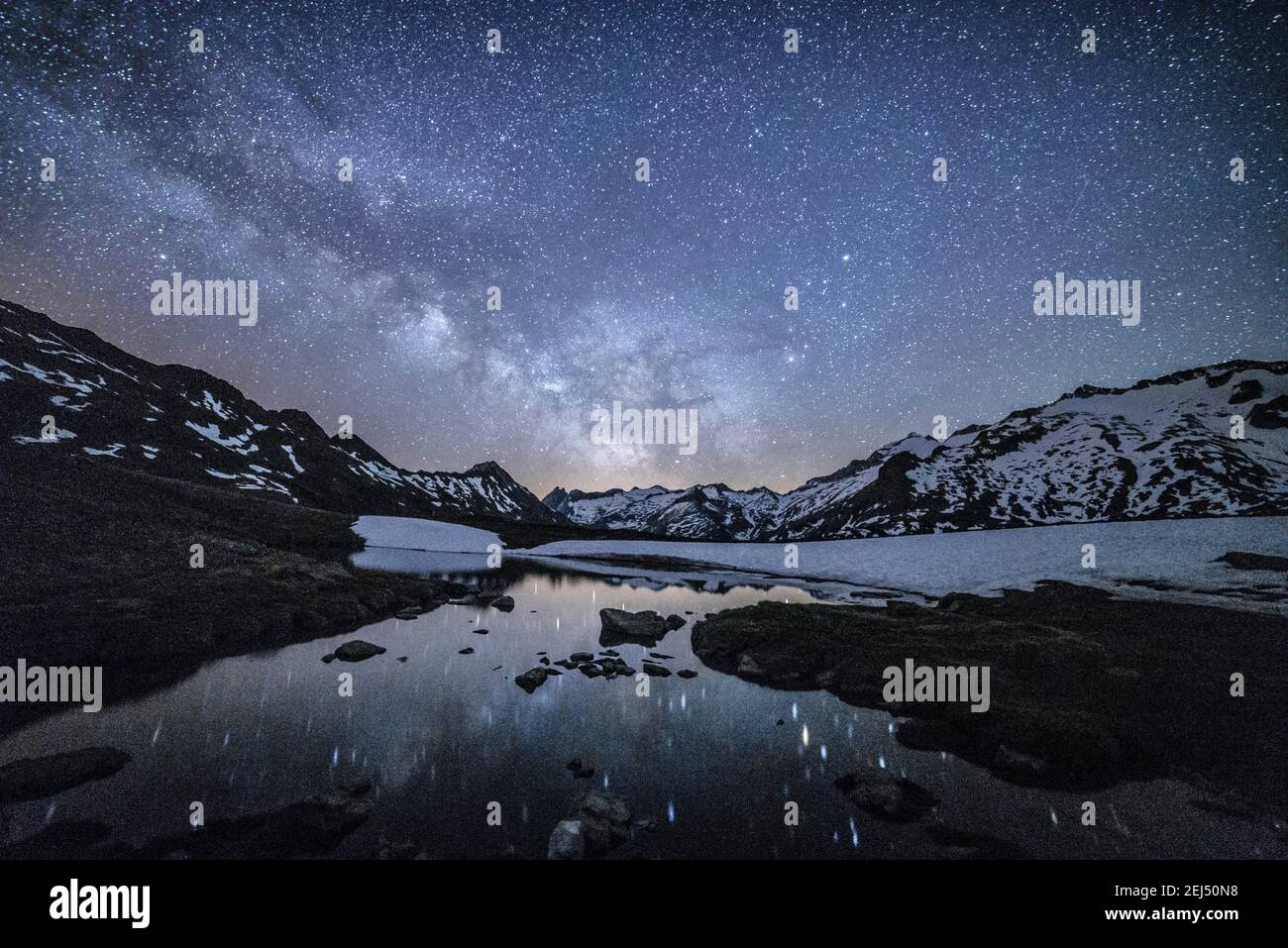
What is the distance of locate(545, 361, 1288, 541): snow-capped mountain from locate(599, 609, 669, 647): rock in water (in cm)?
10039

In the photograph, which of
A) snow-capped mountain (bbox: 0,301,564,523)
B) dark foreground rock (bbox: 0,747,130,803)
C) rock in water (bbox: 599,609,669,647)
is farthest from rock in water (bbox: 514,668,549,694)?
snow-capped mountain (bbox: 0,301,564,523)

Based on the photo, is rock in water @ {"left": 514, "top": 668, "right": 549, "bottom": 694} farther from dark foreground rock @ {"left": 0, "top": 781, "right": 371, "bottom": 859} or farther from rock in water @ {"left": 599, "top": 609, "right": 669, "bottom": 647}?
dark foreground rock @ {"left": 0, "top": 781, "right": 371, "bottom": 859}

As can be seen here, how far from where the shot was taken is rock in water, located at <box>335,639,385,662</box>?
14273mm

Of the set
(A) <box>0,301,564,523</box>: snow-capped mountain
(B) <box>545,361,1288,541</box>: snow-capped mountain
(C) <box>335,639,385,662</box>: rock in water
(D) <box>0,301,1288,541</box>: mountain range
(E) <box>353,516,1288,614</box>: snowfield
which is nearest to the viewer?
(C) <box>335,639,385,662</box>: rock in water

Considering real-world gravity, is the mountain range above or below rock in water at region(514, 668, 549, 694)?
above

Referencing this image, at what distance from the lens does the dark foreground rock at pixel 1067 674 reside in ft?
27.9

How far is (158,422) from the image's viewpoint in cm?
10325

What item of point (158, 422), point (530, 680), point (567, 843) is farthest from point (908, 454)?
point (158, 422)

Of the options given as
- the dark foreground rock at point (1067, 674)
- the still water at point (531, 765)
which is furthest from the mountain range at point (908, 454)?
the still water at point (531, 765)

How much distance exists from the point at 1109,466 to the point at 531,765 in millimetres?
203940

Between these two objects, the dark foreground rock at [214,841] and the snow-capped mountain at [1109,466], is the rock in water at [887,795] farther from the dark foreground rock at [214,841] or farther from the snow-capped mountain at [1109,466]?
the snow-capped mountain at [1109,466]
